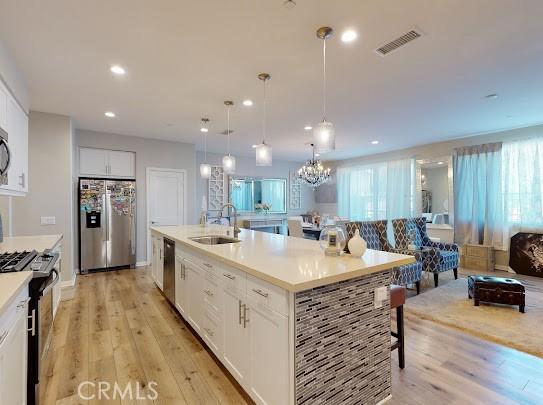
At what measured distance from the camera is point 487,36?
85.9 inches

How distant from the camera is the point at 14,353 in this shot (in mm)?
1390

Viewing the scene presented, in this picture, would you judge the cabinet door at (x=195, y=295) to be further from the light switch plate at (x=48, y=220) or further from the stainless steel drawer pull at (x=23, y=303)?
the light switch plate at (x=48, y=220)

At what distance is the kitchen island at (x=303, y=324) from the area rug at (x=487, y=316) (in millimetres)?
1596

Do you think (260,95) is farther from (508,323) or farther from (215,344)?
(508,323)

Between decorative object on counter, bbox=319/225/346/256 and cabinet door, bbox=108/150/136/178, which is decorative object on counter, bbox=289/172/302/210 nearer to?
cabinet door, bbox=108/150/136/178

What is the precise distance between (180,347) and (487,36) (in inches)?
145

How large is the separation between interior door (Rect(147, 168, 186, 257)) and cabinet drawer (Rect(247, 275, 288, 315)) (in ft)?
15.0

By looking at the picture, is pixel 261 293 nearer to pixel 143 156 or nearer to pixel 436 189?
pixel 143 156

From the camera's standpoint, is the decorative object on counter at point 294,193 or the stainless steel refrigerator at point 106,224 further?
the decorative object on counter at point 294,193

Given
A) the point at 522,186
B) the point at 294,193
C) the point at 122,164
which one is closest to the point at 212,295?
the point at 122,164

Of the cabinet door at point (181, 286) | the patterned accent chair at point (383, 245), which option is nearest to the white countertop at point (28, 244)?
the cabinet door at point (181, 286)

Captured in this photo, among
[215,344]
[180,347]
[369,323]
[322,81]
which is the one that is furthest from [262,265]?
[322,81]

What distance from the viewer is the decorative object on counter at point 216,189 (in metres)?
7.07

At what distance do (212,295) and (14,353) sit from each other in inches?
46.1
